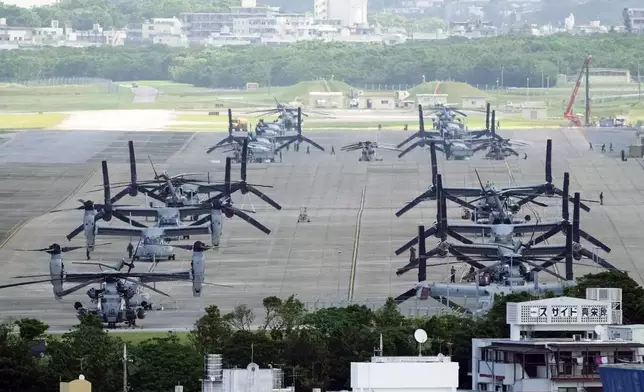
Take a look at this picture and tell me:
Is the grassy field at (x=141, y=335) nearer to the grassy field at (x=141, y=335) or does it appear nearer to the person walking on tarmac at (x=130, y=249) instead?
the grassy field at (x=141, y=335)

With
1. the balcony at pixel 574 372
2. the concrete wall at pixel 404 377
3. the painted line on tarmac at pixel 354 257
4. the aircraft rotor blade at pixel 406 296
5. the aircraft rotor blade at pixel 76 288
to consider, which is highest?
the concrete wall at pixel 404 377

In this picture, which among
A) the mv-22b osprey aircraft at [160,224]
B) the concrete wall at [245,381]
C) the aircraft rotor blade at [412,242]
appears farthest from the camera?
the aircraft rotor blade at [412,242]

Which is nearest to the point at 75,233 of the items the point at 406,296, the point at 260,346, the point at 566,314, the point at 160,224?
the point at 160,224

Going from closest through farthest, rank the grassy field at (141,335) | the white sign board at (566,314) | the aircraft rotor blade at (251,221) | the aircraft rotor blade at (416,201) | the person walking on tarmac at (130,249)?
the white sign board at (566,314)
the grassy field at (141,335)
the person walking on tarmac at (130,249)
the aircraft rotor blade at (251,221)
the aircraft rotor blade at (416,201)

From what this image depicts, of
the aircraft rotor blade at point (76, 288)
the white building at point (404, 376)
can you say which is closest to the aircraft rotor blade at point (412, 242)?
the aircraft rotor blade at point (76, 288)

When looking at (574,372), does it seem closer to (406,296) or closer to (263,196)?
(406,296)

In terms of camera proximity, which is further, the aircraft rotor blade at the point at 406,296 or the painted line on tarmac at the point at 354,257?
the painted line on tarmac at the point at 354,257

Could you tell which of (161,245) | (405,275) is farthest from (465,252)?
(161,245)

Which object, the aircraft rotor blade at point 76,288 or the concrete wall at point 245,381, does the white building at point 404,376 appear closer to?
the concrete wall at point 245,381

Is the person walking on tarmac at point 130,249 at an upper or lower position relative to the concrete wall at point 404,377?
lower
